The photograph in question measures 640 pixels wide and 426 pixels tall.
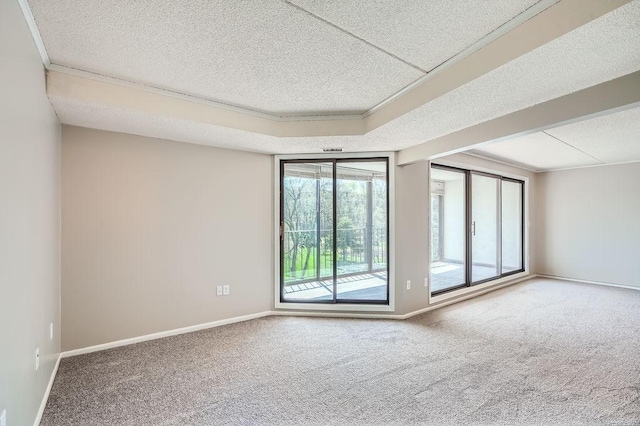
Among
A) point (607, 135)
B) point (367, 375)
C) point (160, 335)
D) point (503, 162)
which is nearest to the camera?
point (367, 375)

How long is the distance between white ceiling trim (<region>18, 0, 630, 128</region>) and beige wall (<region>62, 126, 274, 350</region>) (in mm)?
872

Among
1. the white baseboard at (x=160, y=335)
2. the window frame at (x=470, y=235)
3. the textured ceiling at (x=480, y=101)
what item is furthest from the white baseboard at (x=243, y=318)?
the textured ceiling at (x=480, y=101)

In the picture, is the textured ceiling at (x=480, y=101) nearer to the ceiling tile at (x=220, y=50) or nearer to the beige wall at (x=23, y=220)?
the ceiling tile at (x=220, y=50)

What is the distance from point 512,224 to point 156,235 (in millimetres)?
6498

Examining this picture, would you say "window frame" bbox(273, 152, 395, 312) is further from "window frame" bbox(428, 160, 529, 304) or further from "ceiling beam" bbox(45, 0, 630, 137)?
"ceiling beam" bbox(45, 0, 630, 137)

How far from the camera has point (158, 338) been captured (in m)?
2.97

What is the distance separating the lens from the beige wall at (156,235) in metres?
2.64

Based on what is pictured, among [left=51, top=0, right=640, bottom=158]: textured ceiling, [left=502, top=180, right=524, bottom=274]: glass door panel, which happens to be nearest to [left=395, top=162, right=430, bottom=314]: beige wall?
[left=51, top=0, right=640, bottom=158]: textured ceiling

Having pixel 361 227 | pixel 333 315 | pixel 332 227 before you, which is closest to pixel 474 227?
pixel 361 227

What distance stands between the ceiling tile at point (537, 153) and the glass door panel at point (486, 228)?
1.83 ft

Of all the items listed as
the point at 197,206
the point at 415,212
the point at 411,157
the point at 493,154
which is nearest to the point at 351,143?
the point at 411,157

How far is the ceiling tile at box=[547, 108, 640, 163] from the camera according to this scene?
9.36ft

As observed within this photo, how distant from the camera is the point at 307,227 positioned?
390 cm

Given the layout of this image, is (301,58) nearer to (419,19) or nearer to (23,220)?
(419,19)
